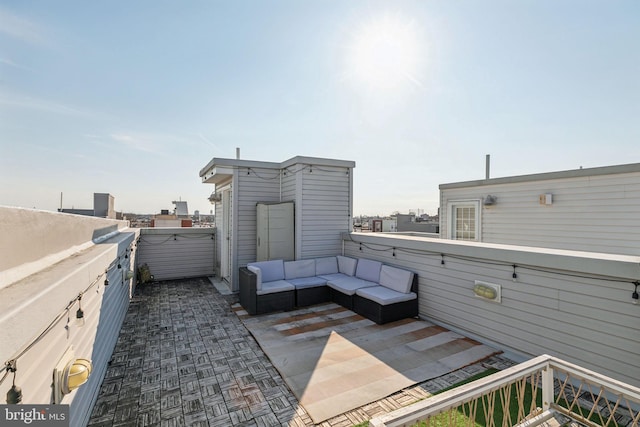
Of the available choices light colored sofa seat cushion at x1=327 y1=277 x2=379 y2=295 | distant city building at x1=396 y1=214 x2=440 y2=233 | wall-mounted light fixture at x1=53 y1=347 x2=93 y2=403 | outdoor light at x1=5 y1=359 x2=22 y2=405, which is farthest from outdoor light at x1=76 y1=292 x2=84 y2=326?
distant city building at x1=396 y1=214 x2=440 y2=233

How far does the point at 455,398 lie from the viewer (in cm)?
154

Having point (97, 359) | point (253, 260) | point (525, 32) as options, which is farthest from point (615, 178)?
point (97, 359)

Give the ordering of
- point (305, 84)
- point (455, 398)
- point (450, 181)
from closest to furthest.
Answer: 1. point (455, 398)
2. point (305, 84)
3. point (450, 181)

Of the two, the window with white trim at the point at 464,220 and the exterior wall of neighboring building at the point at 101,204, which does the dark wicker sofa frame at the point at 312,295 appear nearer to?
the exterior wall of neighboring building at the point at 101,204

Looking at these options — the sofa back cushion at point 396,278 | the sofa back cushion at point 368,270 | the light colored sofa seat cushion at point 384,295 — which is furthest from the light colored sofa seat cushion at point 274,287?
the sofa back cushion at point 396,278

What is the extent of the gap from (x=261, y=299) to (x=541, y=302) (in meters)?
4.15

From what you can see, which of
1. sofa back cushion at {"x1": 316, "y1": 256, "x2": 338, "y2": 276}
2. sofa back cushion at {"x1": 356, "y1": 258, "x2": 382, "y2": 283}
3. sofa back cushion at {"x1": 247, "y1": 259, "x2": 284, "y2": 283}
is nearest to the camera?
sofa back cushion at {"x1": 356, "y1": 258, "x2": 382, "y2": 283}

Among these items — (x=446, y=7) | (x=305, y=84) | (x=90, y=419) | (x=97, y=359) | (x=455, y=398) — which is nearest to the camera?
(x=455, y=398)

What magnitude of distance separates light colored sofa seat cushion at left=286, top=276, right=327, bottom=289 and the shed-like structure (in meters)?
0.66

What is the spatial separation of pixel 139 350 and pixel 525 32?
8155 mm

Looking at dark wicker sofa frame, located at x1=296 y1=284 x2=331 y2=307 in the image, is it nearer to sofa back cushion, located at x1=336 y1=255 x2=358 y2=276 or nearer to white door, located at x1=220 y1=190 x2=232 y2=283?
sofa back cushion, located at x1=336 y1=255 x2=358 y2=276

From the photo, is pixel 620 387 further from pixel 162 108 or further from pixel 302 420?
pixel 162 108

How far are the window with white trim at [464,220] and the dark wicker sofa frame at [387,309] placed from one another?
13.0 feet

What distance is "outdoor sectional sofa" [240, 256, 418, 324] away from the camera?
15.4 feet
